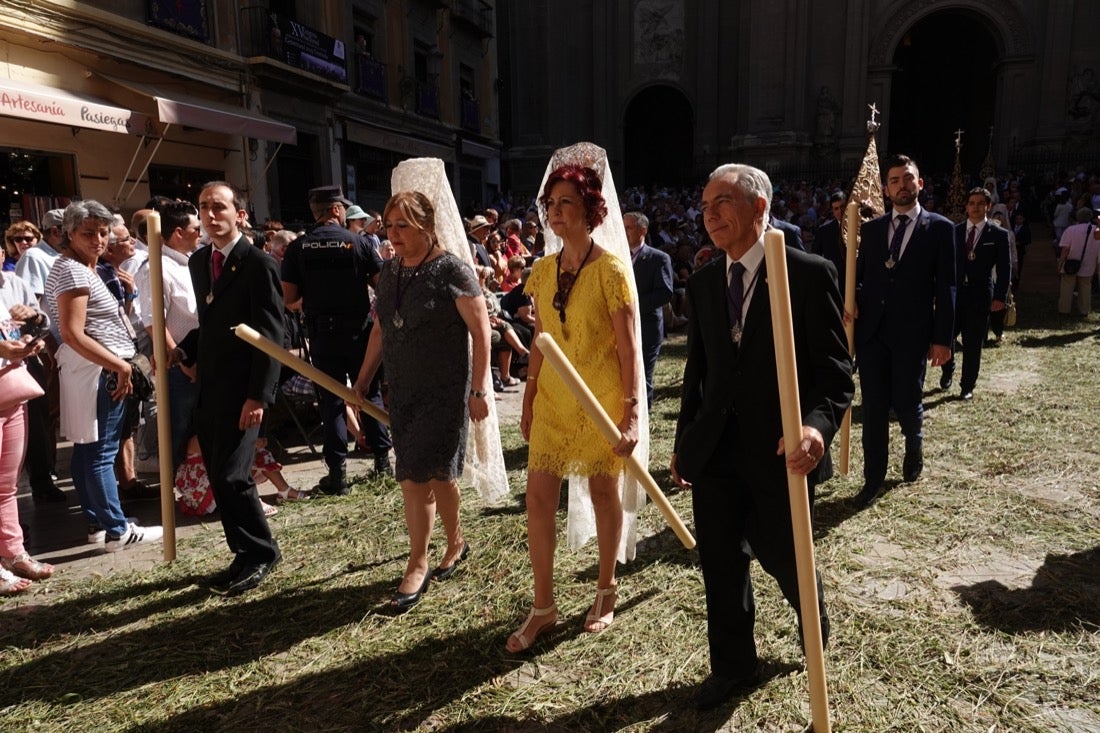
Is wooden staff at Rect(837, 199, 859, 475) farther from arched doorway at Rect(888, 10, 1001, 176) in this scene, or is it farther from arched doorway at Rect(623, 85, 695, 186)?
arched doorway at Rect(888, 10, 1001, 176)

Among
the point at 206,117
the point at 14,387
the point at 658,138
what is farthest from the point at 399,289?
the point at 658,138

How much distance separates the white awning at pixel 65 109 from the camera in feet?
32.4

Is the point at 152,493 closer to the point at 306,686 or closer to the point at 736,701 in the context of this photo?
the point at 306,686

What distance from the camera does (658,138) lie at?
3338 centimetres

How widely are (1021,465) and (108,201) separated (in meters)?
14.4

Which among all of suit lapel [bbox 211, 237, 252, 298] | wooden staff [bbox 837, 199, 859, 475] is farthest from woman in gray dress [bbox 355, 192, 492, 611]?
wooden staff [bbox 837, 199, 859, 475]

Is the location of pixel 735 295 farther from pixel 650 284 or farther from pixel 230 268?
pixel 650 284

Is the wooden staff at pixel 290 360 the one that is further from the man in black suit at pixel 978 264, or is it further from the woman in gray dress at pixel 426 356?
the man in black suit at pixel 978 264

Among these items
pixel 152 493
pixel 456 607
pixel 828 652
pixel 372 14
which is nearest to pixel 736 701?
pixel 828 652

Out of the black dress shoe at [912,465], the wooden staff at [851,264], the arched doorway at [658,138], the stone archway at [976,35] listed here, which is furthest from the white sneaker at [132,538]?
the arched doorway at [658,138]

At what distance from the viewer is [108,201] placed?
510 inches

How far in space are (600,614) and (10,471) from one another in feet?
11.3

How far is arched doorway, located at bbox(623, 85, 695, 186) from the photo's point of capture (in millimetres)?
32375

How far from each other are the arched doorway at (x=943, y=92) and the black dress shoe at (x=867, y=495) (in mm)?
30368
